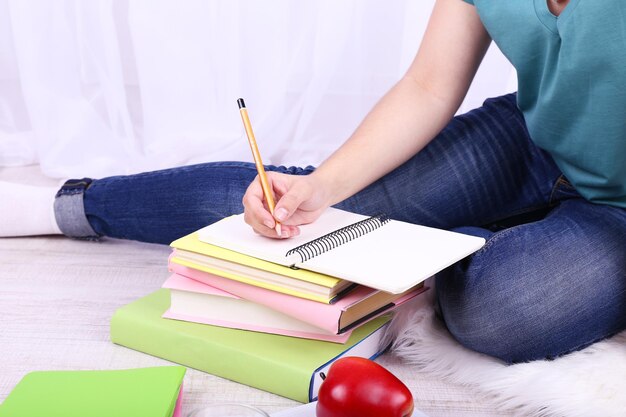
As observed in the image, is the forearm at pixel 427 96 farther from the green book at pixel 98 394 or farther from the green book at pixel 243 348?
the green book at pixel 98 394

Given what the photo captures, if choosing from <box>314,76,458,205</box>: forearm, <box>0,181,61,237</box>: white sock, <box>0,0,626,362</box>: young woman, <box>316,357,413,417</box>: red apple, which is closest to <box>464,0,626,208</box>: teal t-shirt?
<box>0,0,626,362</box>: young woman

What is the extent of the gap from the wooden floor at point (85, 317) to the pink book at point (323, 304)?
106mm

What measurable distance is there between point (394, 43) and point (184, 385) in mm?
1289

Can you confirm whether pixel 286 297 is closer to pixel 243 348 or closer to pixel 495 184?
pixel 243 348

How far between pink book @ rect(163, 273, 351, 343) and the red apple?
0.62ft

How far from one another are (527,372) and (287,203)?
36cm

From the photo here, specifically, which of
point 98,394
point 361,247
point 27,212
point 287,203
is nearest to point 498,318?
point 361,247

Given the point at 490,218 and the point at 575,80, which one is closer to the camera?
the point at 575,80

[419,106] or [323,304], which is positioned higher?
[419,106]

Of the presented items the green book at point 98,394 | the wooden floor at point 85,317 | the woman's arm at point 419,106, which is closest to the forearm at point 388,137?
the woman's arm at point 419,106

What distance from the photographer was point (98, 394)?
2.78ft

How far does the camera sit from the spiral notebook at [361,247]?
2.85 feet

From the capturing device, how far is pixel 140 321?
1.03 m

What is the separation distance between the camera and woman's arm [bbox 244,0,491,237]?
1134 mm
